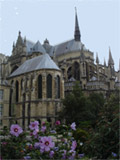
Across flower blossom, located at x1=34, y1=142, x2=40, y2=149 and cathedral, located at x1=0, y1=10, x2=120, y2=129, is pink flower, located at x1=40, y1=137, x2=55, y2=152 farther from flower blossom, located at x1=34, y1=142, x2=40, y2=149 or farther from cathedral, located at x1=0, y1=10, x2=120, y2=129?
cathedral, located at x1=0, y1=10, x2=120, y2=129

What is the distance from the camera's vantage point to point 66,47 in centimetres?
5850

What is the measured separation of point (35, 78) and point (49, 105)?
192 inches

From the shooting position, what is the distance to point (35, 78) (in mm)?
33406

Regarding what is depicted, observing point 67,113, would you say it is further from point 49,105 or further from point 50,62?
point 50,62

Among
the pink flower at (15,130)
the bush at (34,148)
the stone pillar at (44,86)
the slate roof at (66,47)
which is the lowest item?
the bush at (34,148)

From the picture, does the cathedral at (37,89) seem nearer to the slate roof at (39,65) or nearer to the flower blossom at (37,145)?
the slate roof at (39,65)

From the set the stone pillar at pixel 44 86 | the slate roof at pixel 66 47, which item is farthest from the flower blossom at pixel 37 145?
the slate roof at pixel 66 47

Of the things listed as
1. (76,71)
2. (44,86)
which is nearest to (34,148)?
(44,86)

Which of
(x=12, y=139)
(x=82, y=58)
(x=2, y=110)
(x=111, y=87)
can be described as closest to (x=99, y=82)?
(x=111, y=87)

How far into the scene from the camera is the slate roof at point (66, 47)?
56716 mm

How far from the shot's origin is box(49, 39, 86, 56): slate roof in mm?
56716

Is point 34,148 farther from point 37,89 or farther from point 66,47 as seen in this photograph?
point 66,47

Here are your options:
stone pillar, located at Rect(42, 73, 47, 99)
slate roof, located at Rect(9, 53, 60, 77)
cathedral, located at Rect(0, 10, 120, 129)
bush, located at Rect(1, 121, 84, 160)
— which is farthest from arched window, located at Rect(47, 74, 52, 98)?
bush, located at Rect(1, 121, 84, 160)

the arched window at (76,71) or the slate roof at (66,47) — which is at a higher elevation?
the slate roof at (66,47)
